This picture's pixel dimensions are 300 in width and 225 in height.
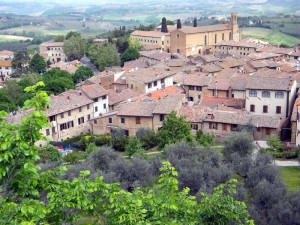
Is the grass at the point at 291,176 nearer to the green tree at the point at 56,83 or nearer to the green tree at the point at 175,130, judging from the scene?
the green tree at the point at 175,130

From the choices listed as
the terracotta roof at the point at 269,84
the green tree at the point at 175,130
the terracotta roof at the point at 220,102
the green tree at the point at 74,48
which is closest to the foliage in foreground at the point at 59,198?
the green tree at the point at 175,130

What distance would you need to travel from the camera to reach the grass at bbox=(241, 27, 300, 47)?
11619 cm

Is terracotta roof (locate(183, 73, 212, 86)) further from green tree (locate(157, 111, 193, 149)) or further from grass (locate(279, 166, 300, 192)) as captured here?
grass (locate(279, 166, 300, 192))

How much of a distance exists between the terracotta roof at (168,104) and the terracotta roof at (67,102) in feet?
28.9

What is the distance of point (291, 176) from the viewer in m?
29.1

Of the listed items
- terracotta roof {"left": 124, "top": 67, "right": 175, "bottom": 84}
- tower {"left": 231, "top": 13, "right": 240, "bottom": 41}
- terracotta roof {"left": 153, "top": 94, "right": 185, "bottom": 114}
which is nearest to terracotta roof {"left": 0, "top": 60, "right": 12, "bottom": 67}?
terracotta roof {"left": 124, "top": 67, "right": 175, "bottom": 84}

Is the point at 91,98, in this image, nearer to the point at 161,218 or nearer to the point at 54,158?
the point at 54,158

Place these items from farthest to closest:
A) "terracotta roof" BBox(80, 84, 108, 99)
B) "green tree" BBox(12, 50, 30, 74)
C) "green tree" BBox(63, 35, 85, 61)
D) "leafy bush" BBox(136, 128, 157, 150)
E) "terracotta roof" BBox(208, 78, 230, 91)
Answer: "green tree" BBox(63, 35, 85, 61)
"green tree" BBox(12, 50, 30, 74)
"terracotta roof" BBox(80, 84, 108, 99)
"terracotta roof" BBox(208, 78, 230, 91)
"leafy bush" BBox(136, 128, 157, 150)

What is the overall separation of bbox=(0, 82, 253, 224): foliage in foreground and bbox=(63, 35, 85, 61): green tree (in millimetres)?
84187

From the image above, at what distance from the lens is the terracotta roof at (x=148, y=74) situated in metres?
55.3

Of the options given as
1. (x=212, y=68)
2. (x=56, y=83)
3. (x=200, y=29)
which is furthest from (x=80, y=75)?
(x=200, y=29)

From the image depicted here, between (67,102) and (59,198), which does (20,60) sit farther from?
(59,198)

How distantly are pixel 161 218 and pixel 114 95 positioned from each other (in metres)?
43.3

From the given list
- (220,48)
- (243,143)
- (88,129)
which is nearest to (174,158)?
(243,143)
